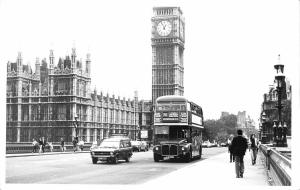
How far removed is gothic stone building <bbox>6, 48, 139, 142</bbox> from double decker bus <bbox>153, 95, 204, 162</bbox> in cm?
3994

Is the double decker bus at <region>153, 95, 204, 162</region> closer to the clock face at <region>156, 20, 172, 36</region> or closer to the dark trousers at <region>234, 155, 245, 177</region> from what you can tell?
the dark trousers at <region>234, 155, 245, 177</region>

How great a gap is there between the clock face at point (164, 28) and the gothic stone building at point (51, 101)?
14.4 m

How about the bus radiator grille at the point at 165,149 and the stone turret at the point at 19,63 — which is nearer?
the bus radiator grille at the point at 165,149

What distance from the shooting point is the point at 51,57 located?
219 feet

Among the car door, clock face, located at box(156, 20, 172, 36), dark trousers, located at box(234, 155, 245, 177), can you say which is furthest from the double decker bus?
clock face, located at box(156, 20, 172, 36)

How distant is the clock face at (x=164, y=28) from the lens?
257 ft

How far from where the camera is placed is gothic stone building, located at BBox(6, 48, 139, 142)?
213ft

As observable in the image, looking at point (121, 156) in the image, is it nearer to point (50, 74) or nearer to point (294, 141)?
point (294, 141)

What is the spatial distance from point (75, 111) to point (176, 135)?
1659 inches

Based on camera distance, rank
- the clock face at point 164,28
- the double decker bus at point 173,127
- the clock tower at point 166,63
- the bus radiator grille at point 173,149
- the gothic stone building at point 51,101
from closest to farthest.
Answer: the double decker bus at point 173,127
the bus radiator grille at point 173,149
the gothic stone building at point 51,101
the clock face at point 164,28
the clock tower at point 166,63

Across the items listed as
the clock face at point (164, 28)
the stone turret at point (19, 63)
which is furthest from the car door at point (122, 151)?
the clock face at point (164, 28)

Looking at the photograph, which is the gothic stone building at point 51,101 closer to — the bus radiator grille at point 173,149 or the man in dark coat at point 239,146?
the bus radiator grille at point 173,149

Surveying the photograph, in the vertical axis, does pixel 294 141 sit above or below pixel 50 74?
below

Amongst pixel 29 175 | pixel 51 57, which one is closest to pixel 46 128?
pixel 51 57
